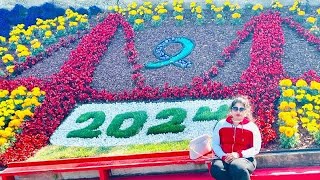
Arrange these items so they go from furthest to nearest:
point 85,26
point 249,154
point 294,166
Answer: point 85,26 < point 294,166 < point 249,154

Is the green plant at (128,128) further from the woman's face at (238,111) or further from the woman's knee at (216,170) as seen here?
the woman's face at (238,111)

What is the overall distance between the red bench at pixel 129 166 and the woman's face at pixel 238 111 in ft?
2.50

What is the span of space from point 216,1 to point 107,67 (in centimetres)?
382

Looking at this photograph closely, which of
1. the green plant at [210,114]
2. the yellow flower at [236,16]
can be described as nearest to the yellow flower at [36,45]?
the yellow flower at [236,16]

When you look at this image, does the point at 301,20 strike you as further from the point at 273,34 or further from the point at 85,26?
the point at 85,26

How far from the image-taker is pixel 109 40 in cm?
1238

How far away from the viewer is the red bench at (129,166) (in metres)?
6.59

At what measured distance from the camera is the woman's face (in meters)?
6.16

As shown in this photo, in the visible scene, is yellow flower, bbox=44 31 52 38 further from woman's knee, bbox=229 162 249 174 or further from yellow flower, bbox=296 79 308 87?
woman's knee, bbox=229 162 249 174

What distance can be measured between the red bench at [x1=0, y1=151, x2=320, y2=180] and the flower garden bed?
1093mm

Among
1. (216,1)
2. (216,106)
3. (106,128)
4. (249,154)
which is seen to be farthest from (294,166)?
(216,1)

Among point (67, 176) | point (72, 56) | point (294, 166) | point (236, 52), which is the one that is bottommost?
point (294, 166)

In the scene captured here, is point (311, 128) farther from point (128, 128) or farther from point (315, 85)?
point (128, 128)

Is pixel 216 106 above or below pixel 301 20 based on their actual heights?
below
